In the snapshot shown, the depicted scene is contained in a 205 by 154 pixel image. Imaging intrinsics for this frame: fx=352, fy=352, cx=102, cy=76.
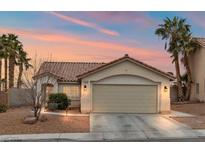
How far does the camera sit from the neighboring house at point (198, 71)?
32812 millimetres

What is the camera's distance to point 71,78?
29.4m

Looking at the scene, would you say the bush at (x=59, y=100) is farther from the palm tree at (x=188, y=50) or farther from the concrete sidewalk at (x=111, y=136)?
the palm tree at (x=188, y=50)

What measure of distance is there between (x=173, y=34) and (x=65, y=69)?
1192 centimetres

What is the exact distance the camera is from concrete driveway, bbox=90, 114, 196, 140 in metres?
16.1

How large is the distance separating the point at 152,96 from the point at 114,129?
→ 745 cm

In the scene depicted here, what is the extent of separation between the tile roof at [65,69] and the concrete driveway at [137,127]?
743 cm

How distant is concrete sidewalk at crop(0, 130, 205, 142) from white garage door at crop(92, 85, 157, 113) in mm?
7403

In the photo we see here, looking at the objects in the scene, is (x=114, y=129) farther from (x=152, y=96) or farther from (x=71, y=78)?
(x=71, y=78)

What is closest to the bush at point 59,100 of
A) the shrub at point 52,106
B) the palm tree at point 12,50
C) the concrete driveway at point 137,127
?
the shrub at point 52,106

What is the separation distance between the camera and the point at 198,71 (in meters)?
33.9

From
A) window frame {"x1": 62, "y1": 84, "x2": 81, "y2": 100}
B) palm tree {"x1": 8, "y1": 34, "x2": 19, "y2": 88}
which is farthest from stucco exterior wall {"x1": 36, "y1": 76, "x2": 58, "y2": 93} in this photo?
palm tree {"x1": 8, "y1": 34, "x2": 19, "y2": 88}

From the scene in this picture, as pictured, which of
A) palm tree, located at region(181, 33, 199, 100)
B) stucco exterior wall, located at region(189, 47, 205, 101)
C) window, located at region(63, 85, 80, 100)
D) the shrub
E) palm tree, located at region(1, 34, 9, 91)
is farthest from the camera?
palm tree, located at region(1, 34, 9, 91)

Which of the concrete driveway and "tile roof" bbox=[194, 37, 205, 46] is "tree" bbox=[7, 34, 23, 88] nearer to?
the concrete driveway
